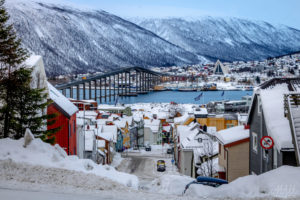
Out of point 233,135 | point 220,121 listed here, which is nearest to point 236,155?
point 233,135

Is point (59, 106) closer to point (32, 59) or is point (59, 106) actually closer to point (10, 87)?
point (32, 59)

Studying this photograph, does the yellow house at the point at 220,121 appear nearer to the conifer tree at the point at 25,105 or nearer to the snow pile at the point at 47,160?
the conifer tree at the point at 25,105

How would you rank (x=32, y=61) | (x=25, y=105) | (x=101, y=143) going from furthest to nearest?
(x=101, y=143)
(x=32, y=61)
(x=25, y=105)

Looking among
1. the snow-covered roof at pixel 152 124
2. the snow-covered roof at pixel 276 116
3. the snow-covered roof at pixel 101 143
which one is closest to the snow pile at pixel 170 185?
the snow-covered roof at pixel 276 116

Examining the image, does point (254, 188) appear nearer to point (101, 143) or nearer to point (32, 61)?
point (32, 61)

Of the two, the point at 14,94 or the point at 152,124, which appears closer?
the point at 14,94

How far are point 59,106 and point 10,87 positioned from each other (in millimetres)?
6400

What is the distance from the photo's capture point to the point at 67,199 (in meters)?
7.34

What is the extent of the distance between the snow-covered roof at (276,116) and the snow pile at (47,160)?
4.33 meters

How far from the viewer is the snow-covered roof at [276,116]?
11.4 m

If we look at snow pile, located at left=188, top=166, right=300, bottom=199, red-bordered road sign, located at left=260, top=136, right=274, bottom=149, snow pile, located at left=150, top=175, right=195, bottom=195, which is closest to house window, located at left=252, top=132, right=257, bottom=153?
red-bordered road sign, located at left=260, top=136, right=274, bottom=149

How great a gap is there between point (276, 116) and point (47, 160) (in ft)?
23.5

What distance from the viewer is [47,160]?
11484mm

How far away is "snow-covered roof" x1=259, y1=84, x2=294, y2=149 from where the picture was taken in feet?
37.3
